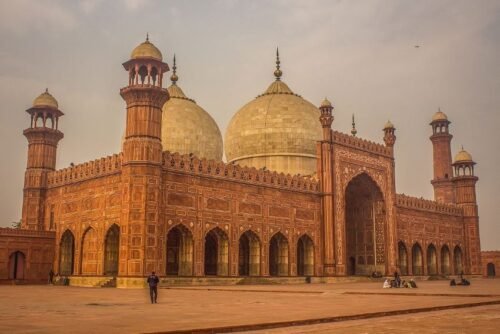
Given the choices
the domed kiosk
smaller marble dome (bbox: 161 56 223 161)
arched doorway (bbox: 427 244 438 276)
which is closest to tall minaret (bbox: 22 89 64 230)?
smaller marble dome (bbox: 161 56 223 161)

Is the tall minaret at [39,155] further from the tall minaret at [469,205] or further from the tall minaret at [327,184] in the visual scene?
the tall minaret at [469,205]

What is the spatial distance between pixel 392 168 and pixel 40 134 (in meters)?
18.3

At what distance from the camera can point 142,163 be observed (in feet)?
66.0

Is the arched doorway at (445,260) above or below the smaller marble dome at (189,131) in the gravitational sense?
below

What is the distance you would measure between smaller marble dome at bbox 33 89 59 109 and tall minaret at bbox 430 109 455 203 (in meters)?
26.3

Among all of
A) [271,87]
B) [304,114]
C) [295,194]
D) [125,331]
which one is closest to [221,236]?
[295,194]

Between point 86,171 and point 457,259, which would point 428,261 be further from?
point 86,171

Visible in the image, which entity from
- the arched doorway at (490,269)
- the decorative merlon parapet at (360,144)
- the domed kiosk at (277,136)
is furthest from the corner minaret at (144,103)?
the arched doorway at (490,269)

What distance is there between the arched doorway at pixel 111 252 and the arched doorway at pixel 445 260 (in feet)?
73.1

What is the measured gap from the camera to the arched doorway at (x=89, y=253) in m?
22.0

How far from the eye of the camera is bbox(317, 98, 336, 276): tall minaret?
86.7ft

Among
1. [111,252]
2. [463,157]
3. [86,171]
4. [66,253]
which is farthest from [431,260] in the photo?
[86,171]

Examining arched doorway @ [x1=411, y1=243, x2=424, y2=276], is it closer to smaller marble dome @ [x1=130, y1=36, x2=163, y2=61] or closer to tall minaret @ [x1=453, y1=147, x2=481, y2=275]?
tall minaret @ [x1=453, y1=147, x2=481, y2=275]

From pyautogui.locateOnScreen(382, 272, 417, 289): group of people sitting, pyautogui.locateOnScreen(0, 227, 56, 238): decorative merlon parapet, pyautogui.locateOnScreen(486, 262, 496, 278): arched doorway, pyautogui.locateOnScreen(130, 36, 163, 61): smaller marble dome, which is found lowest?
pyautogui.locateOnScreen(382, 272, 417, 289): group of people sitting
